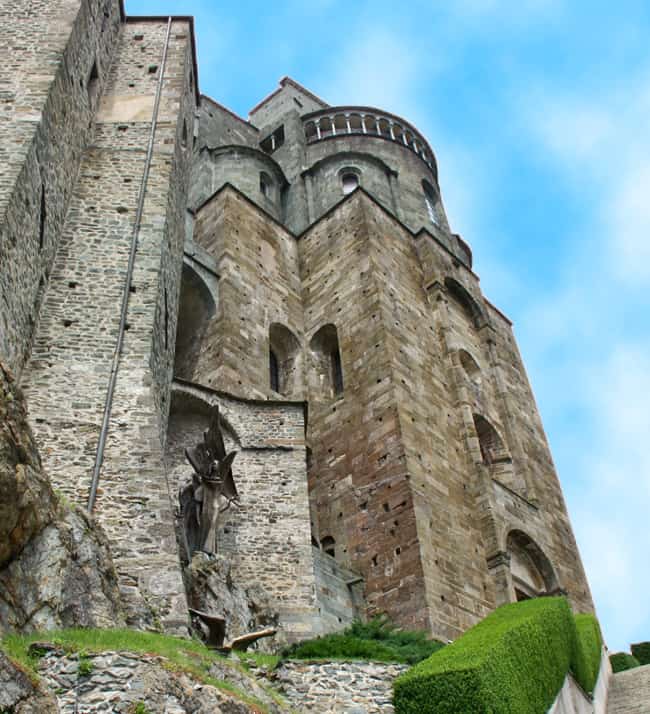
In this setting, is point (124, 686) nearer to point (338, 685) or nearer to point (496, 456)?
point (338, 685)

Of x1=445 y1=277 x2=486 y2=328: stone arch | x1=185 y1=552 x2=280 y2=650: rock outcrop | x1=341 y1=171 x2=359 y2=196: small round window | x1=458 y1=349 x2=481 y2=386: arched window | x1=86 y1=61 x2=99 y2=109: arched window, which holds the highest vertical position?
x1=341 y1=171 x2=359 y2=196: small round window

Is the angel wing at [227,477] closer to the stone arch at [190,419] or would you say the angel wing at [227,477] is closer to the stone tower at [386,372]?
the stone arch at [190,419]

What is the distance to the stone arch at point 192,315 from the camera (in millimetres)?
18266

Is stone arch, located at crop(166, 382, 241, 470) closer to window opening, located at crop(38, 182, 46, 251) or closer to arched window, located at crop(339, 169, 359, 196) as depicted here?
window opening, located at crop(38, 182, 46, 251)

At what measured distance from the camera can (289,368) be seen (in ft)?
64.7

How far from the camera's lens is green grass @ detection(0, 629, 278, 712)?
20.7 feet

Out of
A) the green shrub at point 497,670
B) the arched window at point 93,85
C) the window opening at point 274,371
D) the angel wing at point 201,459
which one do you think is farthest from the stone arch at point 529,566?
the arched window at point 93,85

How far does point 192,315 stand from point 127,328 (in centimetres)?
719

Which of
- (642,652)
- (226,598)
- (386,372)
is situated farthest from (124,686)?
(642,652)

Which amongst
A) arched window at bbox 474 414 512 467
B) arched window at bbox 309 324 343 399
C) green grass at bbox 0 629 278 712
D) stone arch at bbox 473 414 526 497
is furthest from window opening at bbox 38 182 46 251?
arched window at bbox 474 414 512 467

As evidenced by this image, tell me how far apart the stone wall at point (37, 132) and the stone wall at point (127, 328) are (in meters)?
0.36

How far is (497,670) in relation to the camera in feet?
28.9

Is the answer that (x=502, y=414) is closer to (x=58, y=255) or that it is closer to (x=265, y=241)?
(x=265, y=241)

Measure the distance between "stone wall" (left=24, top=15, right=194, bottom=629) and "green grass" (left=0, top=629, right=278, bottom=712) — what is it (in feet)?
3.92
